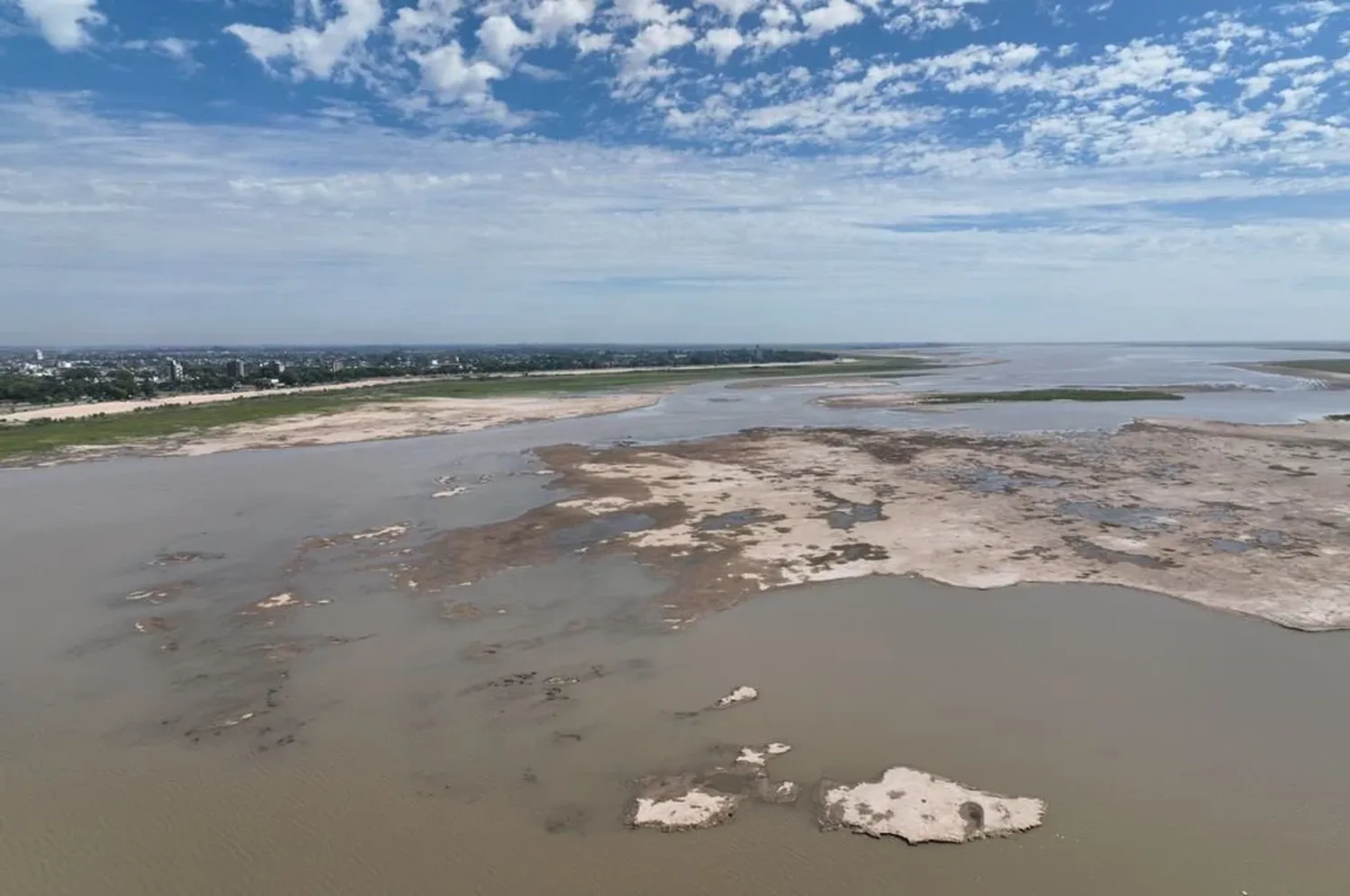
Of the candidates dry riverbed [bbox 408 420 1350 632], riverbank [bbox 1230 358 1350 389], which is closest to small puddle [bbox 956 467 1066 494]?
dry riverbed [bbox 408 420 1350 632]

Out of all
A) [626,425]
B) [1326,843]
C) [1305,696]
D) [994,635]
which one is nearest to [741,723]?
[994,635]

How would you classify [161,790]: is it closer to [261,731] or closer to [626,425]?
[261,731]

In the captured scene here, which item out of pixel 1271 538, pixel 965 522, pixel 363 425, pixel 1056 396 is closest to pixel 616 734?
pixel 965 522

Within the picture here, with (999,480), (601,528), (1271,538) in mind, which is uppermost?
(999,480)

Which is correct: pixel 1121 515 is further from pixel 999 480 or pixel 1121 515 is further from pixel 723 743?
pixel 723 743

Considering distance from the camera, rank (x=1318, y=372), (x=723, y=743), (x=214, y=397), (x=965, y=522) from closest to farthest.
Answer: (x=723, y=743), (x=965, y=522), (x=214, y=397), (x=1318, y=372)
